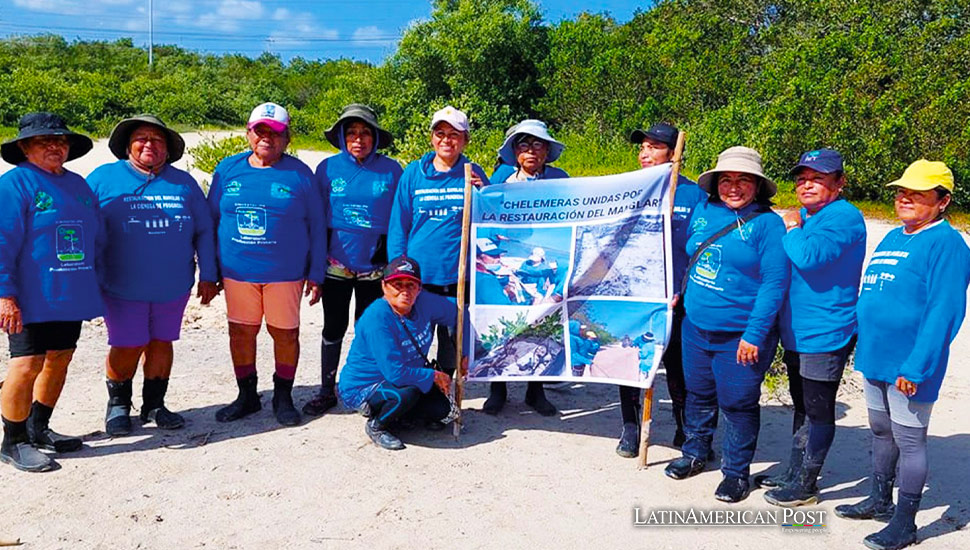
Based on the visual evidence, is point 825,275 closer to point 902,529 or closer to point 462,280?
point 902,529

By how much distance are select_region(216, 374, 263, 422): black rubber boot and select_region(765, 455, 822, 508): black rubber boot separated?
3366 millimetres

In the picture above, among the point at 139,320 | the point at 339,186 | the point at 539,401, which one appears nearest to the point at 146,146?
the point at 139,320

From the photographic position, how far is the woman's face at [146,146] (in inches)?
193

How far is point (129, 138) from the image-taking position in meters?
5.01

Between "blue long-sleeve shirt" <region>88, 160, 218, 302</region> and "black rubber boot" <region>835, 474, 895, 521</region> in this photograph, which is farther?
"blue long-sleeve shirt" <region>88, 160, 218, 302</region>

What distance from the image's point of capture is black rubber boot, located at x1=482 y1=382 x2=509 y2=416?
575 centimetres


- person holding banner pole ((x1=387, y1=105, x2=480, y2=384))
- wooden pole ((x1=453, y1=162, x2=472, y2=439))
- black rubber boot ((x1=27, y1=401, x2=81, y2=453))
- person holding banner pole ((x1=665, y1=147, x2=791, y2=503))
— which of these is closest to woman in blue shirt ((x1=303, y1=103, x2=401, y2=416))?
person holding banner pole ((x1=387, y1=105, x2=480, y2=384))

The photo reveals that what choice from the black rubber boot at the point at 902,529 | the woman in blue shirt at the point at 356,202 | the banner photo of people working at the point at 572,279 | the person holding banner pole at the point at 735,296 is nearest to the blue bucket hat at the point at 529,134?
the banner photo of people working at the point at 572,279

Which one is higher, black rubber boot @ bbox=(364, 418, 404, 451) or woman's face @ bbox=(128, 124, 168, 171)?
woman's face @ bbox=(128, 124, 168, 171)

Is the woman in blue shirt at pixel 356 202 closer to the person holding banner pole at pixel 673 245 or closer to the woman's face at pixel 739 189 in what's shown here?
the person holding banner pole at pixel 673 245

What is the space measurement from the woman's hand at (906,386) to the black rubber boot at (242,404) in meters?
3.94

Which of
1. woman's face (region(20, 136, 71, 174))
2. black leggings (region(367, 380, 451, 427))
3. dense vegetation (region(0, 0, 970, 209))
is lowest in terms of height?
black leggings (region(367, 380, 451, 427))

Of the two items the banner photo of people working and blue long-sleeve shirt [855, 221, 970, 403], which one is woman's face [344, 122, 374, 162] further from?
blue long-sleeve shirt [855, 221, 970, 403]

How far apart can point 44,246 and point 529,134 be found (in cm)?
291
